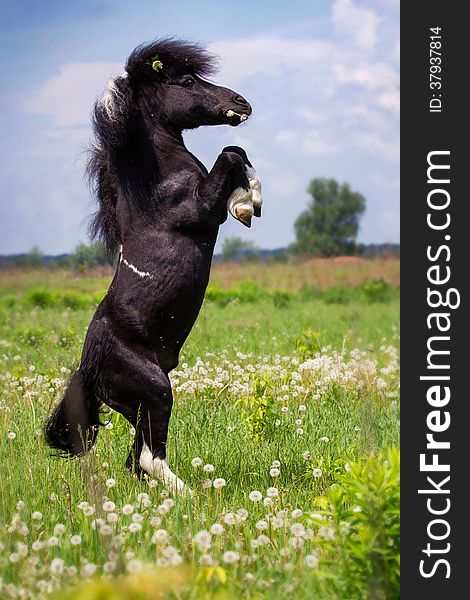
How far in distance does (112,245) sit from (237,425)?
1895 mm

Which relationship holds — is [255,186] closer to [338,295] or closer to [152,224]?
[152,224]

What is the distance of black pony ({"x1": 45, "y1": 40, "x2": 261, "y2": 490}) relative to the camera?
5477 millimetres

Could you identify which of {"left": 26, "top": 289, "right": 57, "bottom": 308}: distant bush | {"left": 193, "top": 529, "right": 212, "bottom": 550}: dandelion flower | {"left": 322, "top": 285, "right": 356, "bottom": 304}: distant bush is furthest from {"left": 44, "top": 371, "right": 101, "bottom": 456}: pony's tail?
{"left": 322, "top": 285, "right": 356, "bottom": 304}: distant bush

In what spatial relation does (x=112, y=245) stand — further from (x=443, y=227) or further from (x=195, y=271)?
(x=443, y=227)

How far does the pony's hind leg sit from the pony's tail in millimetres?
325

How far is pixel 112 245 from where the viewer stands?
5.91 metres

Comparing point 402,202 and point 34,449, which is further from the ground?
point 402,202

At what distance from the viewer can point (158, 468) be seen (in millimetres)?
5484

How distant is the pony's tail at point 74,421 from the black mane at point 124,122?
847mm

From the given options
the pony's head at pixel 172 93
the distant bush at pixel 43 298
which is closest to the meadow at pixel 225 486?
the pony's head at pixel 172 93

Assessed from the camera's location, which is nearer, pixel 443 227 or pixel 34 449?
pixel 443 227

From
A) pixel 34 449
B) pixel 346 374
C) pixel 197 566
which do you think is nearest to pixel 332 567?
pixel 197 566

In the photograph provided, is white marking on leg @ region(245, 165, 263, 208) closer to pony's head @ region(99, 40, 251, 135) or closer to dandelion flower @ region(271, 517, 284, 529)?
pony's head @ region(99, 40, 251, 135)

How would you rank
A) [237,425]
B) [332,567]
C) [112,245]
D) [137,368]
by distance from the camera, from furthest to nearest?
[237,425] → [112,245] → [137,368] → [332,567]
